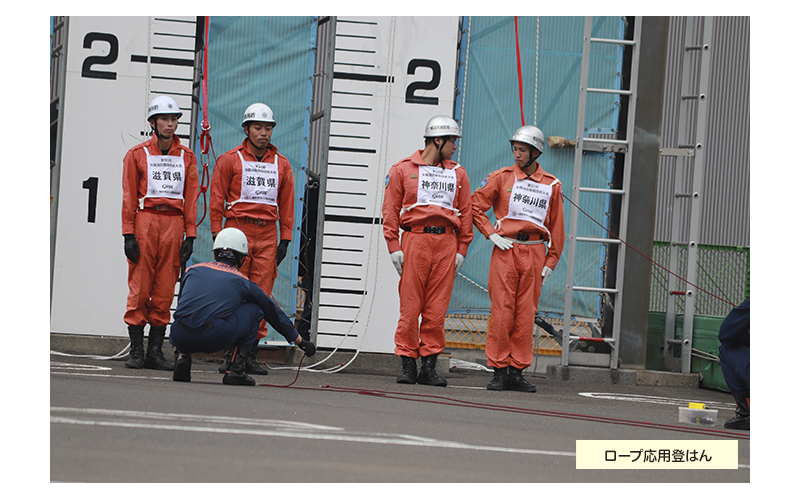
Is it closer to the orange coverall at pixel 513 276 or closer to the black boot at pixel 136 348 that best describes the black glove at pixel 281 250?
the black boot at pixel 136 348

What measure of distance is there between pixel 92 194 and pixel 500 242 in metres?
3.52

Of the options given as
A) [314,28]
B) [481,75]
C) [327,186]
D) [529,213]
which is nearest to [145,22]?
[314,28]

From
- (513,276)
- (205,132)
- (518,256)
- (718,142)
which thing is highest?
(718,142)

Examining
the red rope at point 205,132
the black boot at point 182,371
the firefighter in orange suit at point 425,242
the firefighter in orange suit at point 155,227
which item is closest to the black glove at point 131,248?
the firefighter in orange suit at point 155,227

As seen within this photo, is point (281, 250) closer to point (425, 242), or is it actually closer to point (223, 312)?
point (425, 242)

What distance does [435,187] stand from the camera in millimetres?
6703

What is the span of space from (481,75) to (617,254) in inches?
86.5

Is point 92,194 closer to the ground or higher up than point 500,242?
higher up

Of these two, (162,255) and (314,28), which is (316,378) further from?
(314,28)

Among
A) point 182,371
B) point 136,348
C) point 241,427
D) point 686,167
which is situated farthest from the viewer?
point 686,167

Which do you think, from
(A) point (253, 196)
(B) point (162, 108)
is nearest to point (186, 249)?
(A) point (253, 196)

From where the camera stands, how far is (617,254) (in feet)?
25.8

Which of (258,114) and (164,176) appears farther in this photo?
(258,114)

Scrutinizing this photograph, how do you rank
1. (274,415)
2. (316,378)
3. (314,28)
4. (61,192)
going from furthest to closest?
(314,28) < (61,192) < (316,378) < (274,415)
